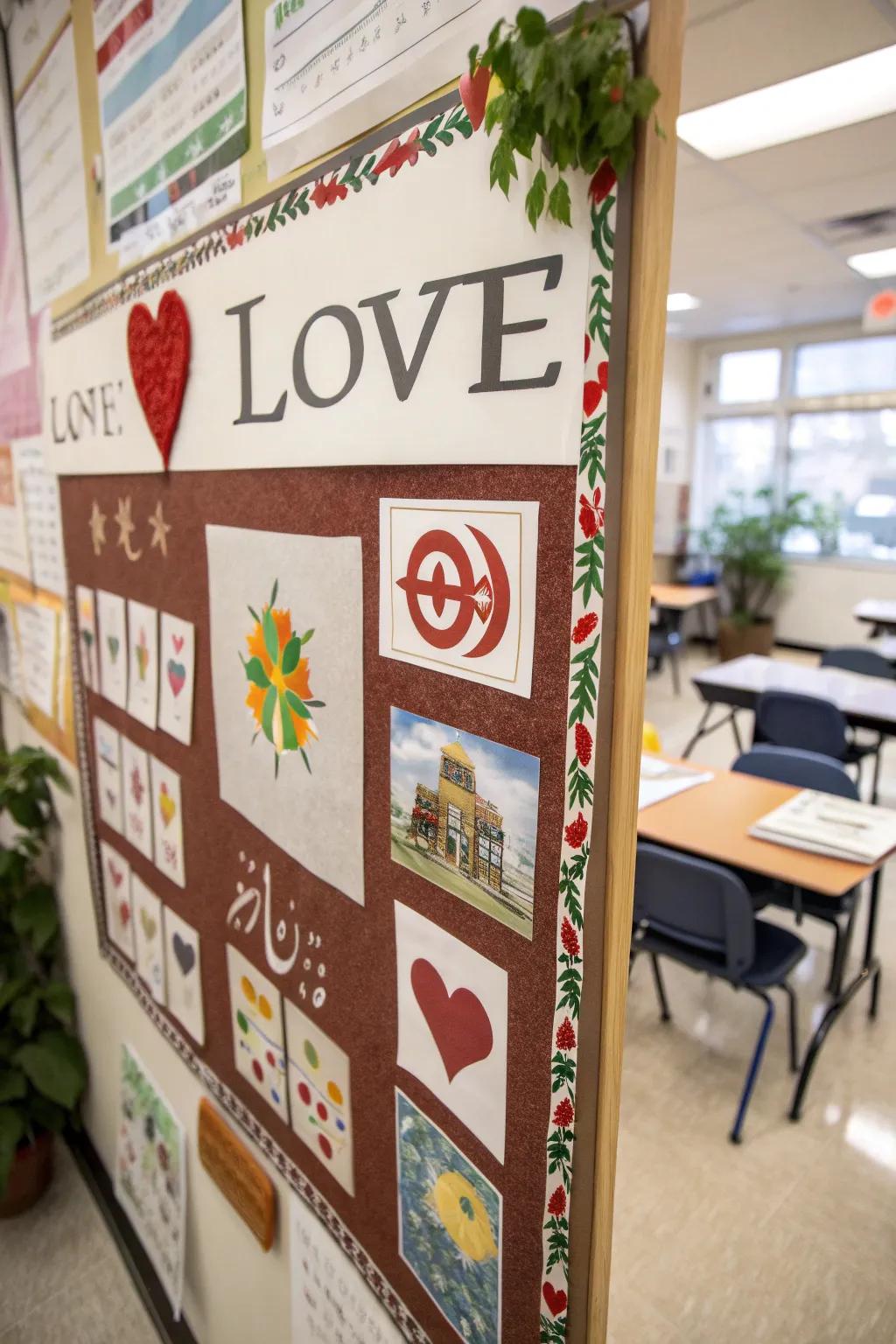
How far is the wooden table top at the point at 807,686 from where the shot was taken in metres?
3.49

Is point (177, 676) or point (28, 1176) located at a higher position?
point (177, 676)

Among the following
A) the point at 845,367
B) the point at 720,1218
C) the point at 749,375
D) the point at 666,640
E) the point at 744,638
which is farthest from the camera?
the point at 749,375

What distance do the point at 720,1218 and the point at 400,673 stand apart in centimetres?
200

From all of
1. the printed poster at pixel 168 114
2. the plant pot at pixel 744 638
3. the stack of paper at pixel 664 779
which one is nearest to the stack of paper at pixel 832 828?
the stack of paper at pixel 664 779

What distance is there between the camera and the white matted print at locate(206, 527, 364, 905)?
0.88 m

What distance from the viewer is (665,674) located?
7.27 meters

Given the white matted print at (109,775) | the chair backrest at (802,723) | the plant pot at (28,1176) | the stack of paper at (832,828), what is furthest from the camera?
the chair backrest at (802,723)

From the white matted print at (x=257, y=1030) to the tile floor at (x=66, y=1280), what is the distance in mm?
1050

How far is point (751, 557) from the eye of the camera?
25.2ft

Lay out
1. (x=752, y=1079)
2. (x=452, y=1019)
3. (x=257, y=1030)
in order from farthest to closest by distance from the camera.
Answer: (x=752, y=1079)
(x=257, y=1030)
(x=452, y=1019)

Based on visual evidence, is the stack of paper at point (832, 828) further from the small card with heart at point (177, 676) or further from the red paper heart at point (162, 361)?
the red paper heart at point (162, 361)

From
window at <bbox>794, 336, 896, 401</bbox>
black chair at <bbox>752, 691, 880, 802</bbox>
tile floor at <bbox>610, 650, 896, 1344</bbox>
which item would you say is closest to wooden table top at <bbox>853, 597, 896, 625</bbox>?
black chair at <bbox>752, 691, 880, 802</bbox>

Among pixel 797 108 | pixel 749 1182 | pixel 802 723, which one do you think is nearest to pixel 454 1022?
pixel 749 1182

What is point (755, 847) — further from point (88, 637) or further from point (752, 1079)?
point (88, 637)
